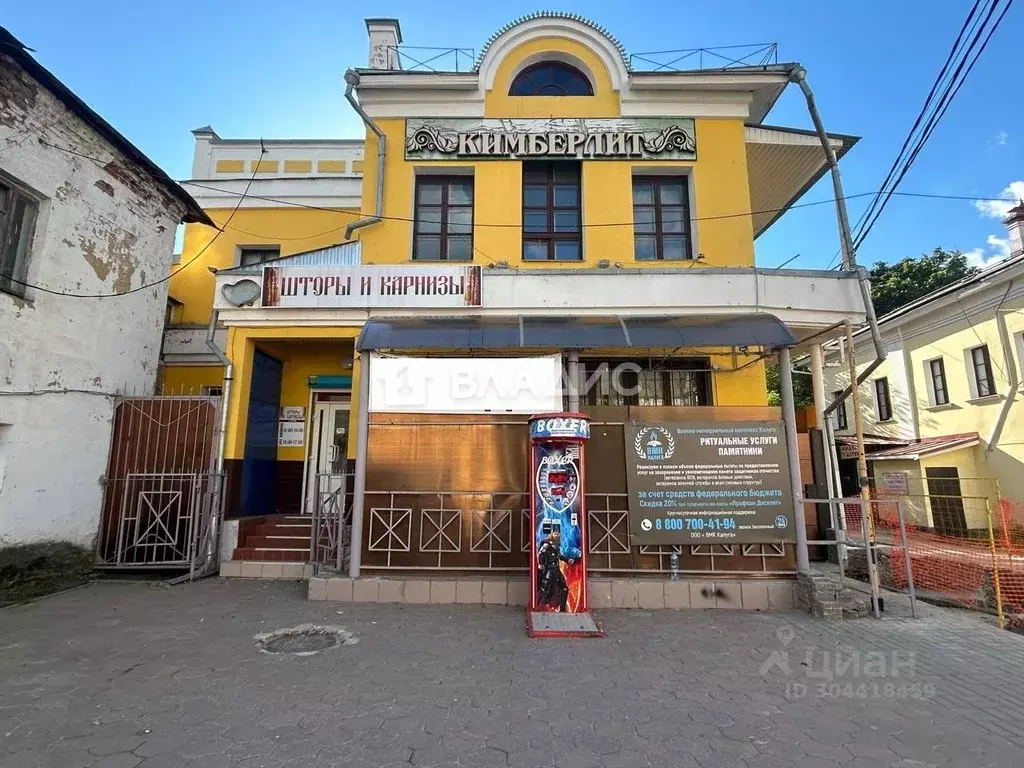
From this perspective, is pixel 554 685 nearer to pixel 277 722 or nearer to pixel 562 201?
pixel 277 722

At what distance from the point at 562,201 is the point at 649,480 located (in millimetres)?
5795

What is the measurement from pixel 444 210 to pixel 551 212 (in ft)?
6.76

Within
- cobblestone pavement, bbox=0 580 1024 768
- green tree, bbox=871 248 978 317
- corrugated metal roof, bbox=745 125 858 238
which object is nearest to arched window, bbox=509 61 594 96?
corrugated metal roof, bbox=745 125 858 238

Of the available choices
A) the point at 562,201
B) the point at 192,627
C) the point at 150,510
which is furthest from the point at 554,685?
the point at 562,201

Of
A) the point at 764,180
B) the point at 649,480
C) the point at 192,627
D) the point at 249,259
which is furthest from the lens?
the point at 249,259

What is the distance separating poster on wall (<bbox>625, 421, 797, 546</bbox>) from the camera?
6855mm

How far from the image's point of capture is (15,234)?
24.6ft

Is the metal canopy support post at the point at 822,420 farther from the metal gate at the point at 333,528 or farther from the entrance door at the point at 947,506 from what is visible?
the metal gate at the point at 333,528

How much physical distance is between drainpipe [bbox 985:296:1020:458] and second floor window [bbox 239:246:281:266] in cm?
1924

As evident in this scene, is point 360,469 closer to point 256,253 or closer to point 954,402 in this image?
point 256,253

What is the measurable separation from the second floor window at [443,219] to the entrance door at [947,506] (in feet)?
46.5

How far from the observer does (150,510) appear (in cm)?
857

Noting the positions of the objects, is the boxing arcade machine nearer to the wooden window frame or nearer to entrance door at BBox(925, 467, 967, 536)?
the wooden window frame

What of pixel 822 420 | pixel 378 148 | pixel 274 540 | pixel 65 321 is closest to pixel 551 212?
pixel 378 148
